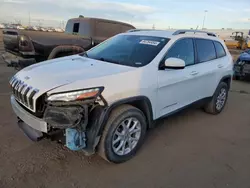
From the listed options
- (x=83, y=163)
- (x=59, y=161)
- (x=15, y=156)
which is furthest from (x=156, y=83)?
(x=15, y=156)

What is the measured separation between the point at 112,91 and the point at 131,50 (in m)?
1.25

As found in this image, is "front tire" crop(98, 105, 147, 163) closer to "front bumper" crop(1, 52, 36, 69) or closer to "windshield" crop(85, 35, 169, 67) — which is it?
"windshield" crop(85, 35, 169, 67)

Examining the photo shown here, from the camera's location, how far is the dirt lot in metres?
2.92

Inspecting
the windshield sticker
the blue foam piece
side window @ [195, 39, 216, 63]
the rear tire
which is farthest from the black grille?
the rear tire

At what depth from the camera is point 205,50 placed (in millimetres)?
4781

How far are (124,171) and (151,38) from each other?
2206 millimetres

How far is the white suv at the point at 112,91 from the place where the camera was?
274cm

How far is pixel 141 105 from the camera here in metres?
3.39

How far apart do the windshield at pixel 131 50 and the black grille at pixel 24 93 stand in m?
1.30

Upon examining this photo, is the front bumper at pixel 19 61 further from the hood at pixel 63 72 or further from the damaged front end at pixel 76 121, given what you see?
the damaged front end at pixel 76 121

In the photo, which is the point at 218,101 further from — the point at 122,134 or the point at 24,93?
the point at 24,93

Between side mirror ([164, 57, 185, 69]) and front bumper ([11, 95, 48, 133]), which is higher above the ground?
side mirror ([164, 57, 185, 69])

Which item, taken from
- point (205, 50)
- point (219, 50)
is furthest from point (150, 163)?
point (219, 50)

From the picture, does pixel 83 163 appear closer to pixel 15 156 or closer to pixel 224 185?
pixel 15 156
